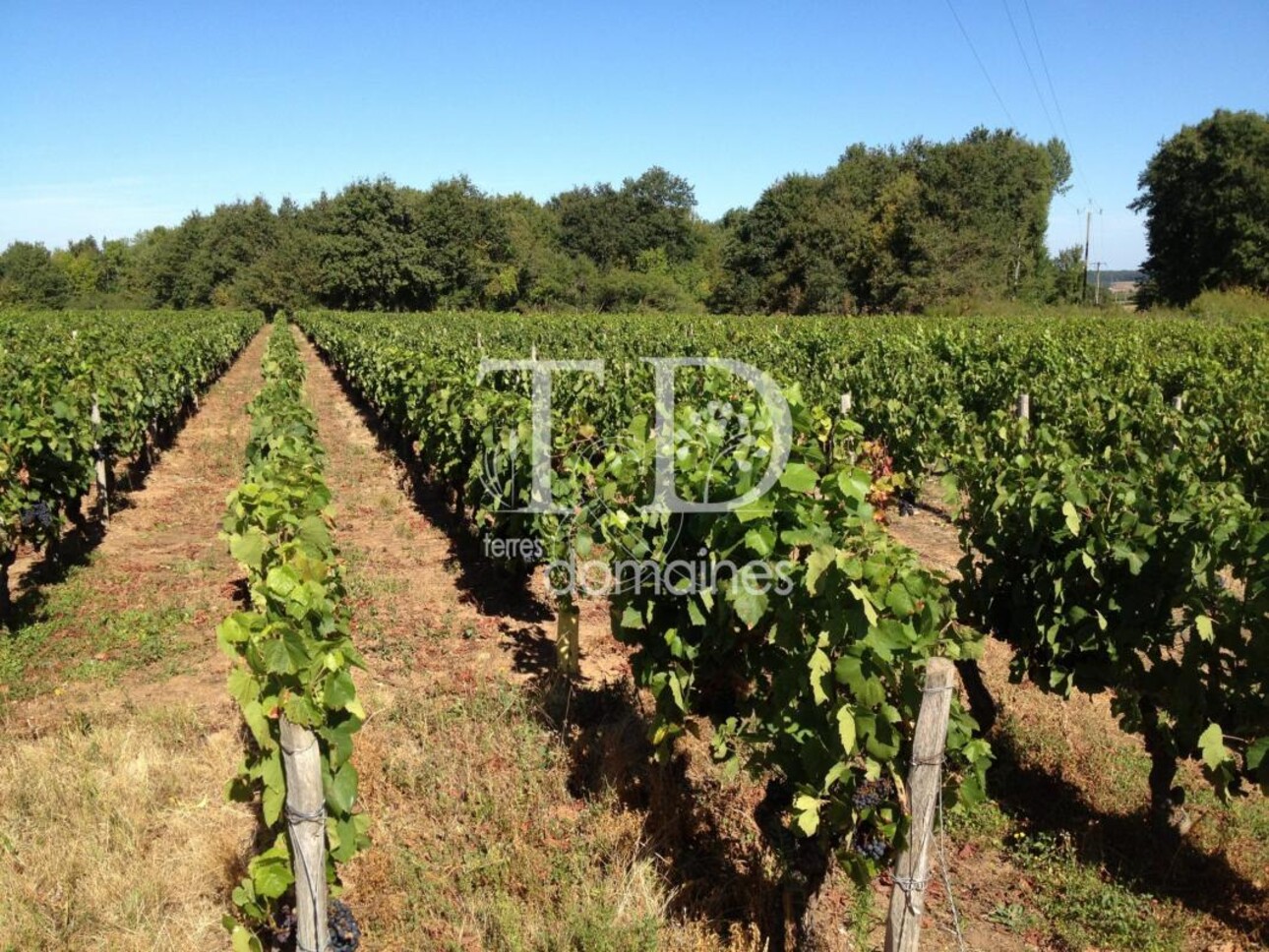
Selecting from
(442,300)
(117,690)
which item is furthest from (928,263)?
(117,690)

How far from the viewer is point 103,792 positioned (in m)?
4.02

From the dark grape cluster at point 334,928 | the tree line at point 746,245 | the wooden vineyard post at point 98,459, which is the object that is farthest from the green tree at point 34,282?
the dark grape cluster at point 334,928

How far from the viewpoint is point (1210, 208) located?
152 ft

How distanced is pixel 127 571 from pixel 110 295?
94.9m

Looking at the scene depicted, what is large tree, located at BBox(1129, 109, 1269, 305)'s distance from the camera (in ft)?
144

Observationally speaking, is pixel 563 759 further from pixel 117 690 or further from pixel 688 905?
pixel 117 690

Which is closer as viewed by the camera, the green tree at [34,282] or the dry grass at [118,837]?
the dry grass at [118,837]

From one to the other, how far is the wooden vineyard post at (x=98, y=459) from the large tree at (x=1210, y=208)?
4805 cm

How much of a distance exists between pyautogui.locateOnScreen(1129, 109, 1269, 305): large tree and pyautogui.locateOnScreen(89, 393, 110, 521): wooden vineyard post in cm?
4805

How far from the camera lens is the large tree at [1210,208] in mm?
44000

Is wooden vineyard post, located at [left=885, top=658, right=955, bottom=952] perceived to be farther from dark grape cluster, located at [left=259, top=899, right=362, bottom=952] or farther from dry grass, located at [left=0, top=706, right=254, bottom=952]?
dry grass, located at [left=0, top=706, right=254, bottom=952]

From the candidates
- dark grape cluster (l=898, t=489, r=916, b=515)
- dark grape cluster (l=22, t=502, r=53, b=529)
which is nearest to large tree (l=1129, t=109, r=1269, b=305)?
dark grape cluster (l=898, t=489, r=916, b=515)

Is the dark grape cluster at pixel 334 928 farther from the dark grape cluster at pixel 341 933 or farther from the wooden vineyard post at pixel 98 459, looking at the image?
the wooden vineyard post at pixel 98 459
